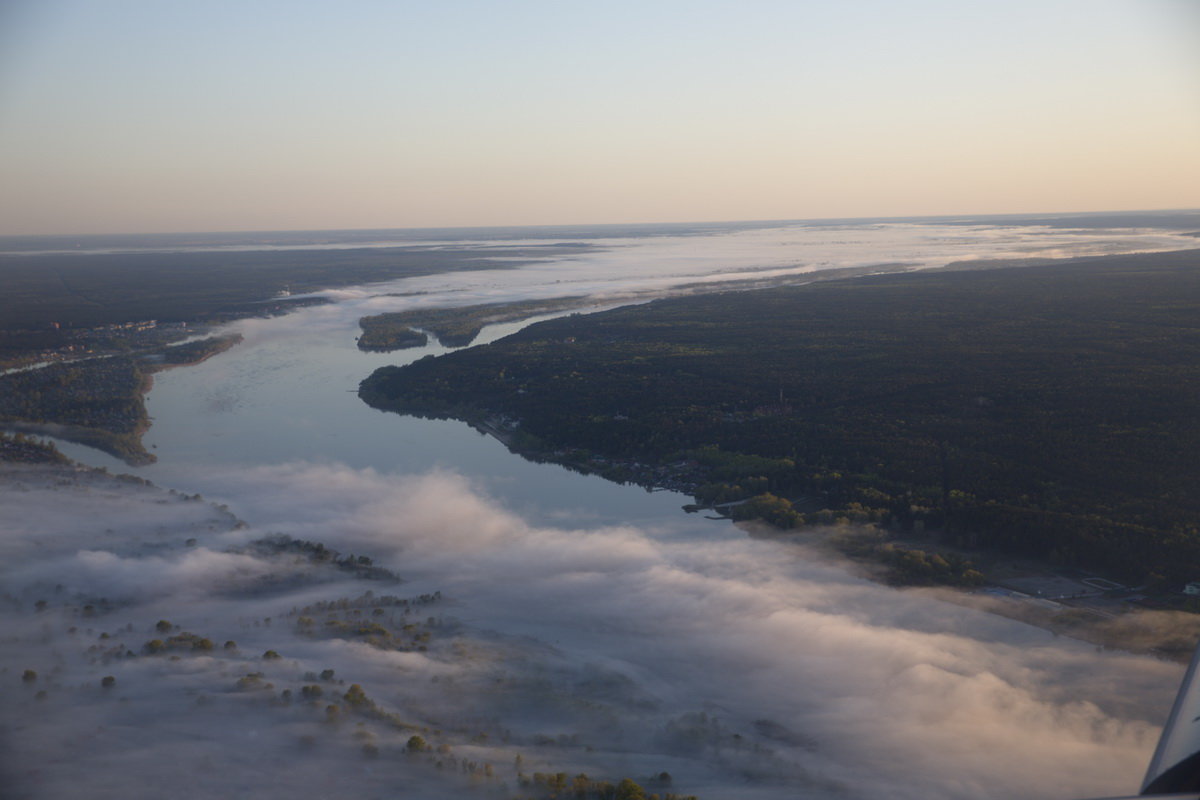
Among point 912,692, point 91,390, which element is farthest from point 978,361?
point 91,390

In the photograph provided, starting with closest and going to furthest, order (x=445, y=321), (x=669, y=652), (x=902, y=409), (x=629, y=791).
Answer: (x=629, y=791) < (x=669, y=652) < (x=902, y=409) < (x=445, y=321)

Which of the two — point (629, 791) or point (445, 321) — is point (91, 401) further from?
point (629, 791)

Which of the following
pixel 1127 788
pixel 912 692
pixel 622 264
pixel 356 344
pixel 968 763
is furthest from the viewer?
pixel 622 264

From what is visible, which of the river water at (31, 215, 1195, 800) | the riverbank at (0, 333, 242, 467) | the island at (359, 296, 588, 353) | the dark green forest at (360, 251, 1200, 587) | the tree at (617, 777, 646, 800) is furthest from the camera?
the island at (359, 296, 588, 353)

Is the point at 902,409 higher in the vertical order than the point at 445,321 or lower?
lower

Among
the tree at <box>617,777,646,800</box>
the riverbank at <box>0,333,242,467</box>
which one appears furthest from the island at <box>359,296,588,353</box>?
the tree at <box>617,777,646,800</box>

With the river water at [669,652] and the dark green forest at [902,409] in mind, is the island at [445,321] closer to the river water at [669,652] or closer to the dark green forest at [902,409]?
the dark green forest at [902,409]

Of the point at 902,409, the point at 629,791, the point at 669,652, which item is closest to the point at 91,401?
the point at 669,652

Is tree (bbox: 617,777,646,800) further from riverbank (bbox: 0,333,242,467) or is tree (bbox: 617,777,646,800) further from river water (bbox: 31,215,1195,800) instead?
riverbank (bbox: 0,333,242,467)

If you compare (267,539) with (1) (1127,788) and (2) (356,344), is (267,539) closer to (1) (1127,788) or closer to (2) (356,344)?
(1) (1127,788)
